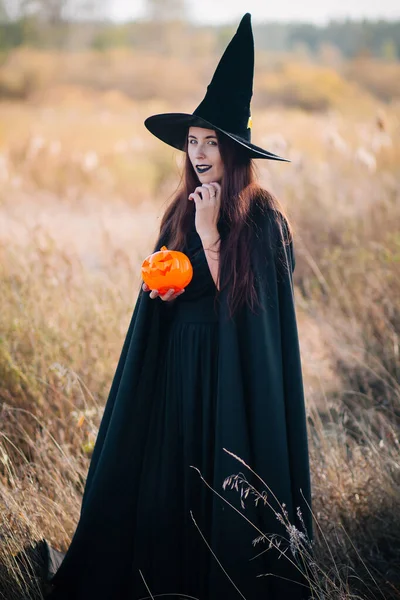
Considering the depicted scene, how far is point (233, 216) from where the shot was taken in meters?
2.70

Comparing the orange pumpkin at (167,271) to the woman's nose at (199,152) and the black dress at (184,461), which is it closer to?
the black dress at (184,461)

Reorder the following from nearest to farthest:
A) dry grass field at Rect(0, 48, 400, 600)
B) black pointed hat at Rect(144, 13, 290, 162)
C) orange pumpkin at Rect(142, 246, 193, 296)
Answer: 1. orange pumpkin at Rect(142, 246, 193, 296)
2. black pointed hat at Rect(144, 13, 290, 162)
3. dry grass field at Rect(0, 48, 400, 600)

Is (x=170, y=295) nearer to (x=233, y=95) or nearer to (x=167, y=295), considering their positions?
(x=167, y=295)

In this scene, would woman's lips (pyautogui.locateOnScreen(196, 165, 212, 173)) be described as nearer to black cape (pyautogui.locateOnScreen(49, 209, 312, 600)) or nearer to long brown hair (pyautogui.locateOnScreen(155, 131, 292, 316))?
long brown hair (pyautogui.locateOnScreen(155, 131, 292, 316))

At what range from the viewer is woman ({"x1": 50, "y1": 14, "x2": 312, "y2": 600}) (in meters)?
2.60

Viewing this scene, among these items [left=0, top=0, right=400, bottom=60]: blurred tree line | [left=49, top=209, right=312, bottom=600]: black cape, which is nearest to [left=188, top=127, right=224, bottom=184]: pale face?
[left=49, top=209, right=312, bottom=600]: black cape

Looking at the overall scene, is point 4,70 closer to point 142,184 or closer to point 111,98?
point 111,98

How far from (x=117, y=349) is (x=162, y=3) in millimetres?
43484

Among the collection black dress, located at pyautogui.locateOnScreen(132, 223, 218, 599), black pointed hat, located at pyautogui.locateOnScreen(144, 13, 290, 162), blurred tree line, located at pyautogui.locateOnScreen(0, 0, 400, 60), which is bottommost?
black dress, located at pyautogui.locateOnScreen(132, 223, 218, 599)

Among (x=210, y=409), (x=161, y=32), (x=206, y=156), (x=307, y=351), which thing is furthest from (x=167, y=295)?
(x=161, y=32)

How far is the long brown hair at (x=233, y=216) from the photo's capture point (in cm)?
260

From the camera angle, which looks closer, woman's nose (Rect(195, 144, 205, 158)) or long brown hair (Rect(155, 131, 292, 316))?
long brown hair (Rect(155, 131, 292, 316))

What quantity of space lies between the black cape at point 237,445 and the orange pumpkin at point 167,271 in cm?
19

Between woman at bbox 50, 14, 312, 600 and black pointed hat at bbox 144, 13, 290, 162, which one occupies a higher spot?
black pointed hat at bbox 144, 13, 290, 162
